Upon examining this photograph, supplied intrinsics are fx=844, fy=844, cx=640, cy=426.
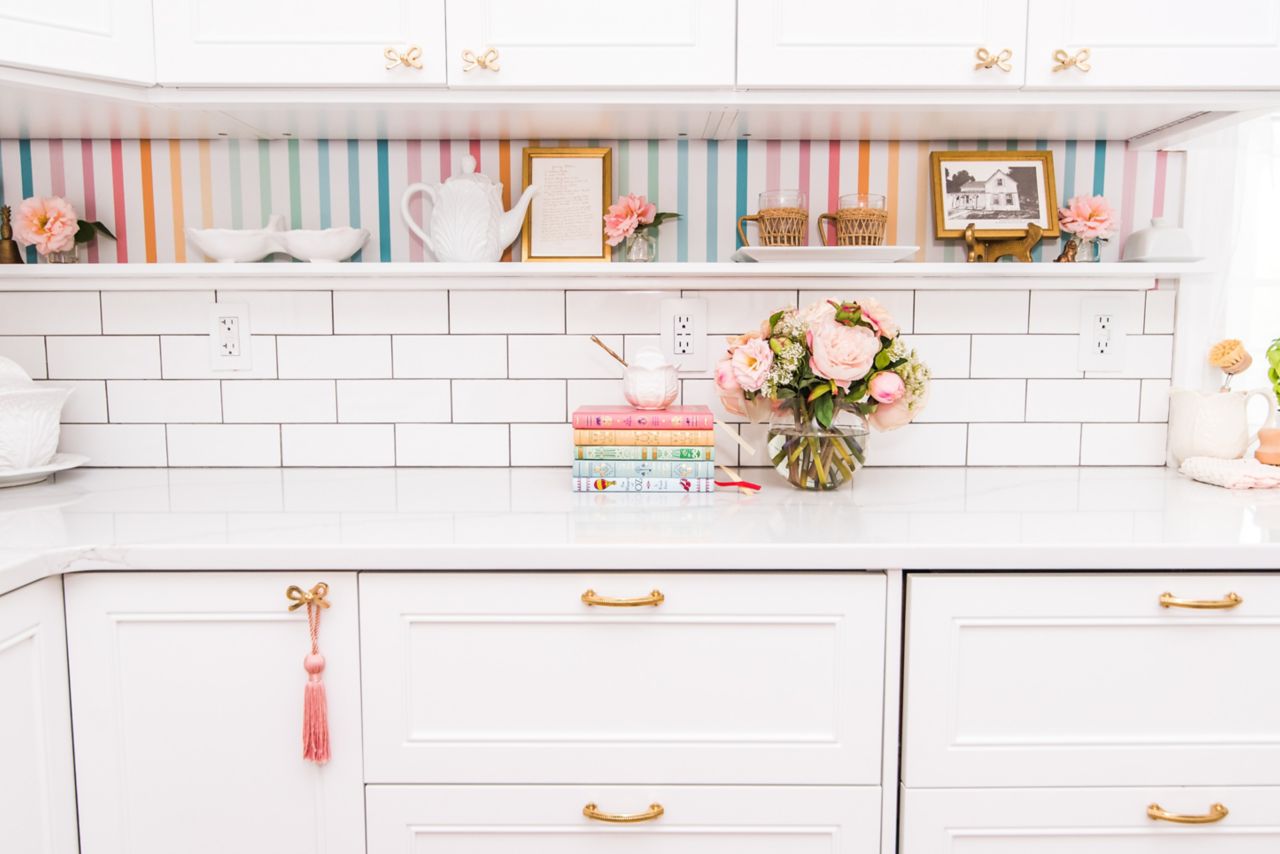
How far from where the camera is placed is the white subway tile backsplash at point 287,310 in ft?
5.56

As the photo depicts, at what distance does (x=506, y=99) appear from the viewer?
1371 mm

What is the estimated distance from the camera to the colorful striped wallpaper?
1.68 metres

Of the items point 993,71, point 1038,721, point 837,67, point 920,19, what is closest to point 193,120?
point 837,67

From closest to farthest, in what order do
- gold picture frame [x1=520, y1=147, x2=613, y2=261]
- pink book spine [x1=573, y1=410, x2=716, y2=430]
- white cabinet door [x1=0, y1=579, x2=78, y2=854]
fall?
white cabinet door [x1=0, y1=579, x2=78, y2=854]
pink book spine [x1=573, y1=410, x2=716, y2=430]
gold picture frame [x1=520, y1=147, x2=613, y2=261]

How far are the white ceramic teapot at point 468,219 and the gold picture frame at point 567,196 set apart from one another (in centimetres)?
7

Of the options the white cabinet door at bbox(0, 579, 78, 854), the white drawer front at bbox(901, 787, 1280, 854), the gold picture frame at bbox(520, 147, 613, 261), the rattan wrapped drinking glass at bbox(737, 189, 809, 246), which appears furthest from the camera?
the gold picture frame at bbox(520, 147, 613, 261)

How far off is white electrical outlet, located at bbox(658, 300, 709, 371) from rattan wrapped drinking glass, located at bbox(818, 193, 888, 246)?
31 centimetres

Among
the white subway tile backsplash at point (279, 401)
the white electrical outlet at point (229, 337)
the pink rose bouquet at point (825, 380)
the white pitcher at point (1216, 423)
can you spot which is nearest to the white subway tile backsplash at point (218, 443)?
the white subway tile backsplash at point (279, 401)

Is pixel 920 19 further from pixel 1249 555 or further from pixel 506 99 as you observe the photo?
pixel 1249 555

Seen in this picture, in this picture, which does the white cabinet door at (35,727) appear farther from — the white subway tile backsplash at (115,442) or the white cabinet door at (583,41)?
the white cabinet door at (583,41)

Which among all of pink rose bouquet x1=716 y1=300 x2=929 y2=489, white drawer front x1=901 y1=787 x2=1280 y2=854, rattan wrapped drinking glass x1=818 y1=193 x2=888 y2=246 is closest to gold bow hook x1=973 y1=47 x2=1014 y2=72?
rattan wrapped drinking glass x1=818 y1=193 x2=888 y2=246

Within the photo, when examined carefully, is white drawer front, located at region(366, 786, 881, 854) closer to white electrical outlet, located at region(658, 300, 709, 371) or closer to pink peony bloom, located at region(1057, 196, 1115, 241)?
white electrical outlet, located at region(658, 300, 709, 371)

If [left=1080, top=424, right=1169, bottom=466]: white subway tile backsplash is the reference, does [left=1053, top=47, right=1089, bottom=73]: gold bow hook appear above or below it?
above

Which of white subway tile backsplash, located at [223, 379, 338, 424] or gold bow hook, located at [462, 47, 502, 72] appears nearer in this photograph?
gold bow hook, located at [462, 47, 502, 72]
